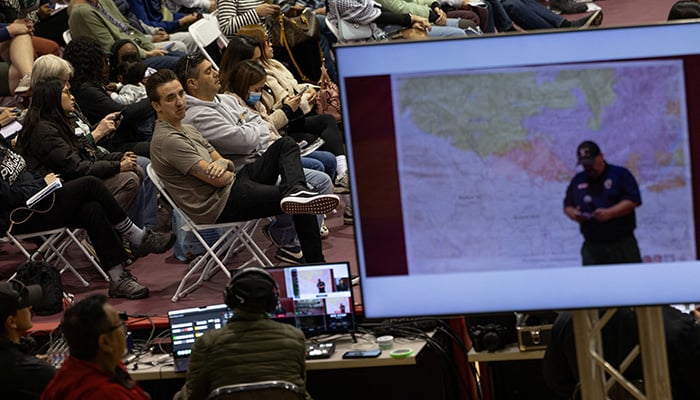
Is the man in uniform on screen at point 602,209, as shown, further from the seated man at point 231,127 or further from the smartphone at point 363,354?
the seated man at point 231,127

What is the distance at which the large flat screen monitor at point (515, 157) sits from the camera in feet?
7.38

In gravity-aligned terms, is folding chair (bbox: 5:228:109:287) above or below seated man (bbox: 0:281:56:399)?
above

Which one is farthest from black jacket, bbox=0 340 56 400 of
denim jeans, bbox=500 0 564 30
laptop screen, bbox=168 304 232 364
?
denim jeans, bbox=500 0 564 30

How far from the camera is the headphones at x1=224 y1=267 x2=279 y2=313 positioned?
4.11 m

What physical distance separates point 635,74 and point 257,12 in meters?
6.93

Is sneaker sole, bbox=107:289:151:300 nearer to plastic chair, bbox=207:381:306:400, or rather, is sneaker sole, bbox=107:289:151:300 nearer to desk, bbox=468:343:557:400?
desk, bbox=468:343:557:400

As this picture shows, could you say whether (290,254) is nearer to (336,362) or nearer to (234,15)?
(336,362)

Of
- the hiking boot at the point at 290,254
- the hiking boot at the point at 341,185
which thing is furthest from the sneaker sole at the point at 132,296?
the hiking boot at the point at 341,185

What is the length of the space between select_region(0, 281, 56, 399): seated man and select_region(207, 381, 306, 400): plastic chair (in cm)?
62

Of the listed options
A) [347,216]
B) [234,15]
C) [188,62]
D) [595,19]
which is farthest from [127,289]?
[595,19]

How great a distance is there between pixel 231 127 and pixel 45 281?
4.28 feet

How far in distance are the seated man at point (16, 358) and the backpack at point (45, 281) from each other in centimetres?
172

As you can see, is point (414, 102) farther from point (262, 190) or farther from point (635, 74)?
point (262, 190)

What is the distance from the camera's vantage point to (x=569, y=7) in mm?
12594
